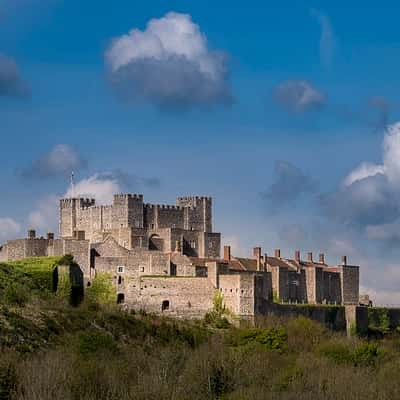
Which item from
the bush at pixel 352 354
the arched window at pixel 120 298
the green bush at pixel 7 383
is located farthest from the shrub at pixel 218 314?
the green bush at pixel 7 383

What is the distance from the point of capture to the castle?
71688mm

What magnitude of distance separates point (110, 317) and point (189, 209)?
23585mm

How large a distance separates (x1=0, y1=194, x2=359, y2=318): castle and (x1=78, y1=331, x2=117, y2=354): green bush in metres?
16.2

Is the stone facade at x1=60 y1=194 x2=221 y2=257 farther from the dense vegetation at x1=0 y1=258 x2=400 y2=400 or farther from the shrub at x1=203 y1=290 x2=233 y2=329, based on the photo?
the shrub at x1=203 y1=290 x2=233 y2=329

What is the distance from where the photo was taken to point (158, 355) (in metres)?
55.3

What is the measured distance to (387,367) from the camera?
2292 inches

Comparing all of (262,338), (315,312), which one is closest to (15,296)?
(262,338)

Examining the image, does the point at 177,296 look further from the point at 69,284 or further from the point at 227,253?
the point at 227,253

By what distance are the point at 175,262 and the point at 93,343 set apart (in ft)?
75.6

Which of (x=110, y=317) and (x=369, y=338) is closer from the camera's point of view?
(x=110, y=317)

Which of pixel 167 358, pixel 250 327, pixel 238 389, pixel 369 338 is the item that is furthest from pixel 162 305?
pixel 238 389

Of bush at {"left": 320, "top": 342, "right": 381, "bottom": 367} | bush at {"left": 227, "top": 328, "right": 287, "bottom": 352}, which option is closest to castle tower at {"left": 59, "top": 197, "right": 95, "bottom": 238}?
bush at {"left": 227, "top": 328, "right": 287, "bottom": 352}

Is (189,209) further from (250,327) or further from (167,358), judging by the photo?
(167,358)

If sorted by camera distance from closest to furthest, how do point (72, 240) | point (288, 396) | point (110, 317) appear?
point (288, 396) → point (110, 317) → point (72, 240)
